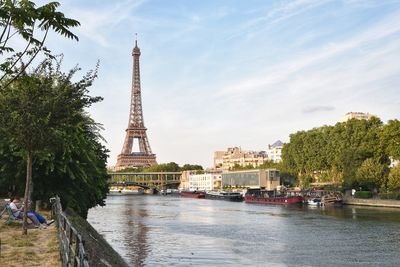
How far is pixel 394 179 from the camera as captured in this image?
255 ft

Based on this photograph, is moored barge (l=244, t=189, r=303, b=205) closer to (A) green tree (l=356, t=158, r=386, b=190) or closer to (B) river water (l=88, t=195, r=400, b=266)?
(A) green tree (l=356, t=158, r=386, b=190)

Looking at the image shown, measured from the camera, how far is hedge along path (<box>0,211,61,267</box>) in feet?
43.0

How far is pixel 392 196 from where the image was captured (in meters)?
76.4

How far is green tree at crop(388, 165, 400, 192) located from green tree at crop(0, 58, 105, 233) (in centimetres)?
6102

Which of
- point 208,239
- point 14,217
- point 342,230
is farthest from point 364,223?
point 14,217

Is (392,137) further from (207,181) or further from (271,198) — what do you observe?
(207,181)

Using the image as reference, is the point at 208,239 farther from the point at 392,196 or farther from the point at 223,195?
the point at 223,195

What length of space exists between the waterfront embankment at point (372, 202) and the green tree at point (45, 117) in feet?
185

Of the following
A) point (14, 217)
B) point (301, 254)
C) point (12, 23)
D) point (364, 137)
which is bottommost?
point (301, 254)

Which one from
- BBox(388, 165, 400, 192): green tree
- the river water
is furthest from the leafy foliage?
BBox(388, 165, 400, 192): green tree

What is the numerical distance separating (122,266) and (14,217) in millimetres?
5039

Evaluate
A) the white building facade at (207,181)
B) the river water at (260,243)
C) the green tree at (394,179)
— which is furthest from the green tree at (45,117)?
the white building facade at (207,181)

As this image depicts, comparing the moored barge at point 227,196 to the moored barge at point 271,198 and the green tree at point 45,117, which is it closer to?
the moored barge at point 271,198

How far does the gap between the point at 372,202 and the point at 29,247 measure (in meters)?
71.2
